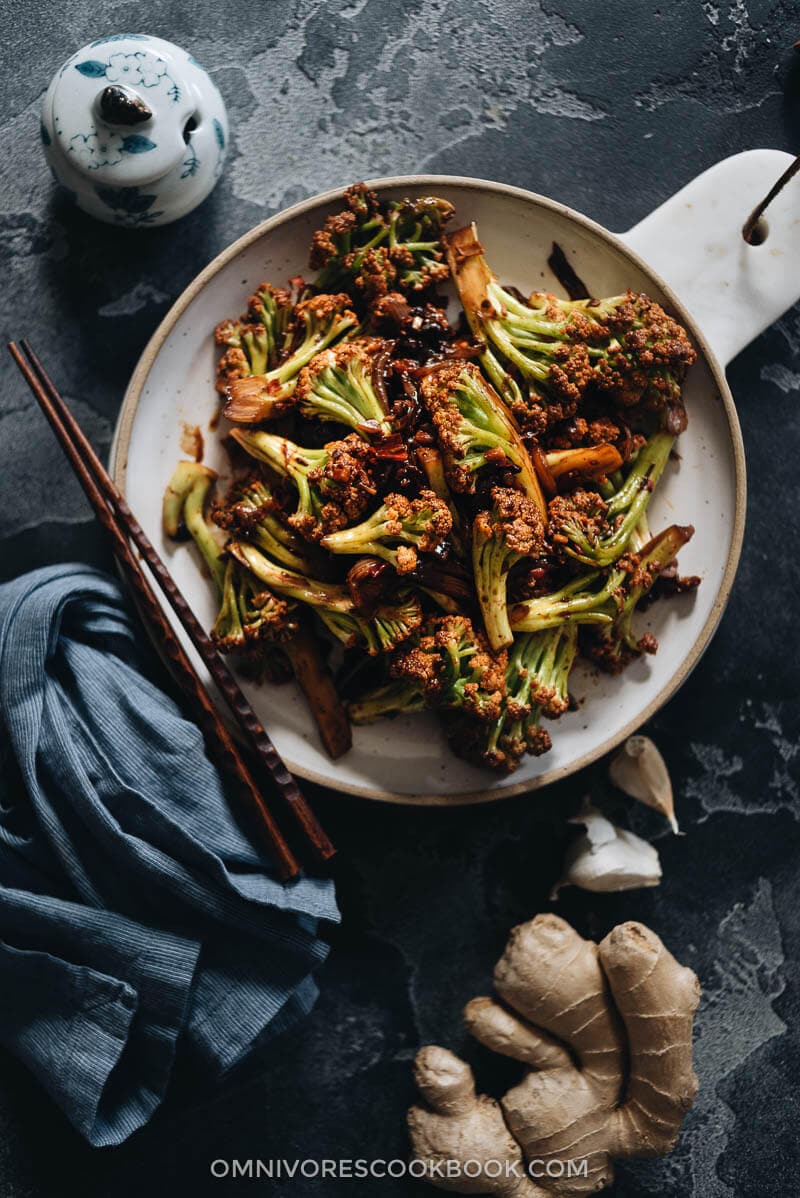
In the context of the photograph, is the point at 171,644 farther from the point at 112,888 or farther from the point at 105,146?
the point at 105,146

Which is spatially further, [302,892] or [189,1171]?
[189,1171]

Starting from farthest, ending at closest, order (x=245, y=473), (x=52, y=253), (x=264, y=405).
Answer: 1. (x=52, y=253)
2. (x=245, y=473)
3. (x=264, y=405)

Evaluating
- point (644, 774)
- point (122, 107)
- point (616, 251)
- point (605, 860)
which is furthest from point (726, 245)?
point (605, 860)

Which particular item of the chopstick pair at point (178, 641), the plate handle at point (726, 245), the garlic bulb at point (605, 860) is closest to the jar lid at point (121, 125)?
the chopstick pair at point (178, 641)

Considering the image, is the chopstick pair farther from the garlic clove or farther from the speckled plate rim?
the garlic clove

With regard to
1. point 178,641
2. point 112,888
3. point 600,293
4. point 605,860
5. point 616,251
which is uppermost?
point 616,251

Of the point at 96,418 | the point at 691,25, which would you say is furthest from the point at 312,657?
the point at 691,25

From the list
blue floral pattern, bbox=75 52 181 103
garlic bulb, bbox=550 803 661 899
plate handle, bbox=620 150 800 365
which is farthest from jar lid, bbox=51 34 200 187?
garlic bulb, bbox=550 803 661 899

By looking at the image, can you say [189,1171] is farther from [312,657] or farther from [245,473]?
[245,473]
